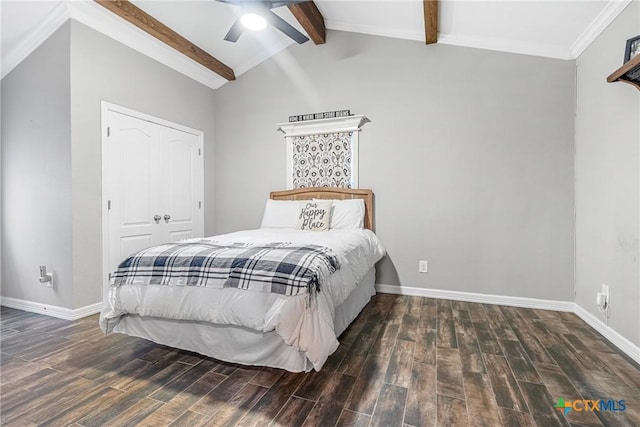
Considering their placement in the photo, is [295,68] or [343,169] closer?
[343,169]

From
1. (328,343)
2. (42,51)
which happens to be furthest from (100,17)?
(328,343)

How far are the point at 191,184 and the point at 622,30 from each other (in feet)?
14.4

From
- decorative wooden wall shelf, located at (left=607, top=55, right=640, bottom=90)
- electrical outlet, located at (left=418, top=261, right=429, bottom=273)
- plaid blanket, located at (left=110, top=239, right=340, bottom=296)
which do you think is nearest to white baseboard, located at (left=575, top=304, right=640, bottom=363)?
electrical outlet, located at (left=418, top=261, right=429, bottom=273)

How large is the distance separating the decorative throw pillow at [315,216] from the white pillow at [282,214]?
0.36ft

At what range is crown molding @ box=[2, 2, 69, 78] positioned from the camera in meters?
2.74

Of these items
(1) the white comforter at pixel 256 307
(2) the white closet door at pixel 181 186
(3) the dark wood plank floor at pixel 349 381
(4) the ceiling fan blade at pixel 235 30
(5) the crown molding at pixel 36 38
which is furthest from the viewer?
(2) the white closet door at pixel 181 186

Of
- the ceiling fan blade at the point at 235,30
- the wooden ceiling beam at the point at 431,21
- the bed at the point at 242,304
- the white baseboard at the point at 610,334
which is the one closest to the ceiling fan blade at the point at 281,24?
the ceiling fan blade at the point at 235,30

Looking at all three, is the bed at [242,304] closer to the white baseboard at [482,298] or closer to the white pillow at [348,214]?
the white pillow at [348,214]

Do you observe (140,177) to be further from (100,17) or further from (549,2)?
(549,2)

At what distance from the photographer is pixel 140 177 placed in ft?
11.2

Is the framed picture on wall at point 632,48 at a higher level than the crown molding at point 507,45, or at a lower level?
lower

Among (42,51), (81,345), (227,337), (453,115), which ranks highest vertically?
(42,51)

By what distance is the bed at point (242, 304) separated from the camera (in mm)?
1678

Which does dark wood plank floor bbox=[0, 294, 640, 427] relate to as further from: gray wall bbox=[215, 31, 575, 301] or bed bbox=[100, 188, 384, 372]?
gray wall bbox=[215, 31, 575, 301]
